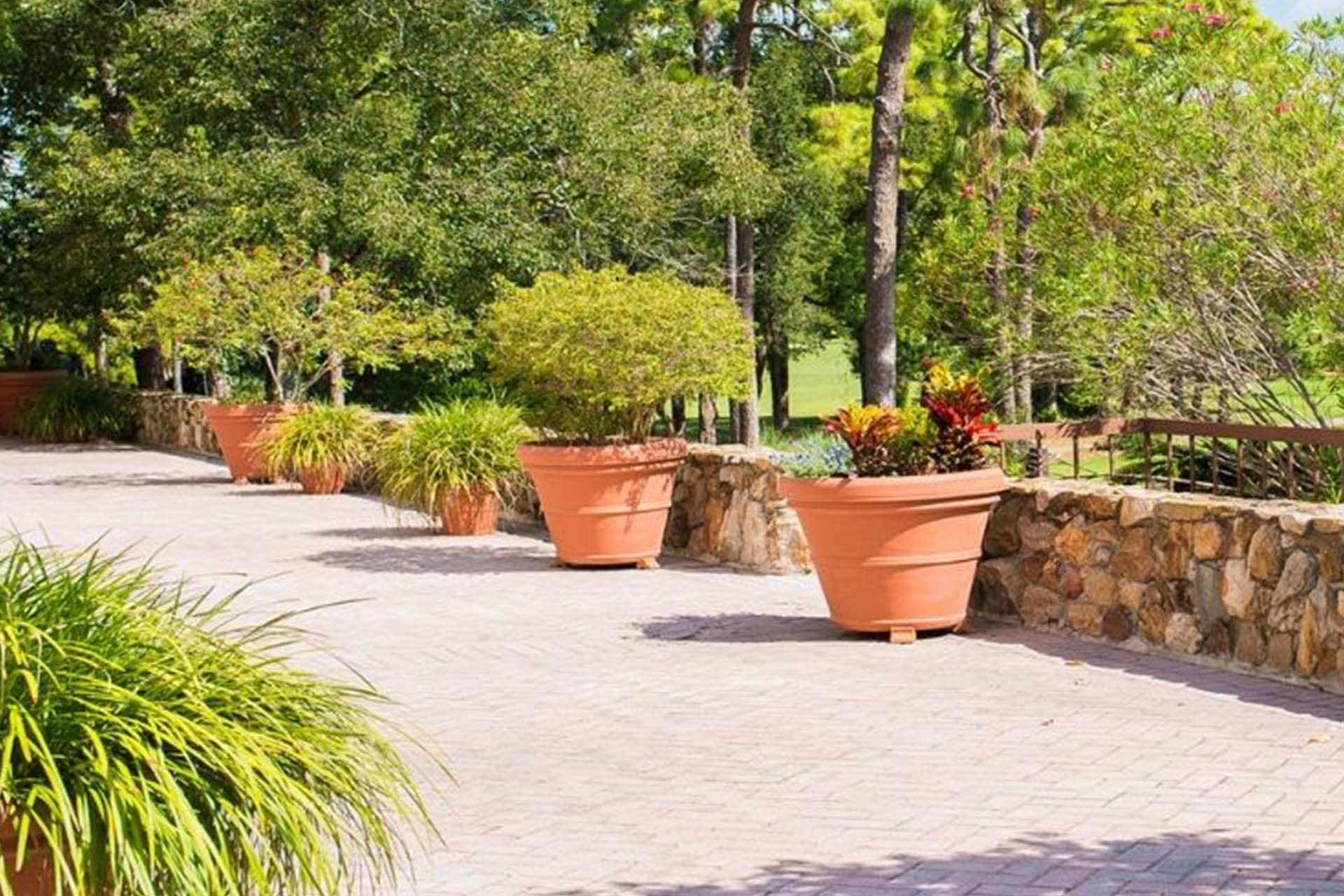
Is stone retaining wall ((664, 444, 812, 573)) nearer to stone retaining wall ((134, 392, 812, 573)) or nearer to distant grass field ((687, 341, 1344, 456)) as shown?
stone retaining wall ((134, 392, 812, 573))

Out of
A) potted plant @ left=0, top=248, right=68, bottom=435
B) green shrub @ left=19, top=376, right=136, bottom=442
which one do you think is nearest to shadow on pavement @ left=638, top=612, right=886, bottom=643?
green shrub @ left=19, top=376, right=136, bottom=442

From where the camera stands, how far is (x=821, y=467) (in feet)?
34.6

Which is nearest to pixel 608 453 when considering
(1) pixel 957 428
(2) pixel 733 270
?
(1) pixel 957 428

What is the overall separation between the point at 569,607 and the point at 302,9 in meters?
13.9

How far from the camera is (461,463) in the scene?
16.3 metres

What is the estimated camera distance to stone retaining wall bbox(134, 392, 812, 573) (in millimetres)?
13477

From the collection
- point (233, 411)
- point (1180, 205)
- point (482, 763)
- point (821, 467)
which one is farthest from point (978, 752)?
point (233, 411)

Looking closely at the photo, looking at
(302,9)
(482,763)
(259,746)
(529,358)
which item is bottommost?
(482,763)

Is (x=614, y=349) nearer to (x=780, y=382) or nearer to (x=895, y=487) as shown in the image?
(x=895, y=487)

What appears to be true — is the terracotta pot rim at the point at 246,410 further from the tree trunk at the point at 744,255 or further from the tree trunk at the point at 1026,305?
the tree trunk at the point at 744,255

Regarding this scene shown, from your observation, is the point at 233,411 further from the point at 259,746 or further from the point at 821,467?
the point at 259,746

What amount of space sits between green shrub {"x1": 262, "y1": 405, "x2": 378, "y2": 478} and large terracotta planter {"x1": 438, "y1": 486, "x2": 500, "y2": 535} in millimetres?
4247

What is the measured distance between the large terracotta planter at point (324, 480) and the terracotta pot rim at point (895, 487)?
34.9 feet

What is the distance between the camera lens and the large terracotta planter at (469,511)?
53.4 feet
